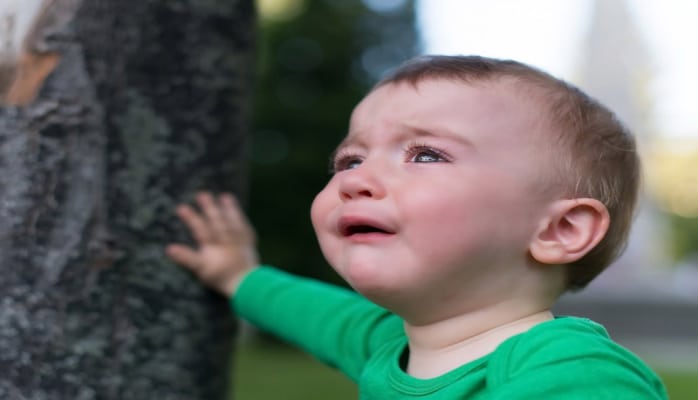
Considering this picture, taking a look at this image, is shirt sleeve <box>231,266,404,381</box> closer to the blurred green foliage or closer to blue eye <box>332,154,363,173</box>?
blue eye <box>332,154,363,173</box>

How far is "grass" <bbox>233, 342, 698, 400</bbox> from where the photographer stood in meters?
7.20

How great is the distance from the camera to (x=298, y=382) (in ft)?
26.1

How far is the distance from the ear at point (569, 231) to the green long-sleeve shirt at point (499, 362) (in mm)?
125

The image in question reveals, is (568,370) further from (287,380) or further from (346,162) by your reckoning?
(287,380)

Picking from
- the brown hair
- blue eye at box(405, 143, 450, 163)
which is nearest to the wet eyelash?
blue eye at box(405, 143, 450, 163)

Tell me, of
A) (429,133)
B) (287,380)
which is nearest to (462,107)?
(429,133)

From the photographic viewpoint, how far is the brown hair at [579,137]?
5.64 feet

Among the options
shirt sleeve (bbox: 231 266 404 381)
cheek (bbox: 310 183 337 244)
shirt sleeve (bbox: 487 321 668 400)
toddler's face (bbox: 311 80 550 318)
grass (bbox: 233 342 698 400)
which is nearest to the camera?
shirt sleeve (bbox: 487 321 668 400)

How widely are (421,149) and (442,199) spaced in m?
0.12

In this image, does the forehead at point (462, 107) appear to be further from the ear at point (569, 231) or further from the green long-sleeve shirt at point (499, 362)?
the green long-sleeve shirt at point (499, 362)

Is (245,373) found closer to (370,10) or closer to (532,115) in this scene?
(370,10)

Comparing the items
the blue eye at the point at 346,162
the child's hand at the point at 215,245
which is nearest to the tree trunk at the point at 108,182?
the child's hand at the point at 215,245

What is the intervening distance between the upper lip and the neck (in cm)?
23

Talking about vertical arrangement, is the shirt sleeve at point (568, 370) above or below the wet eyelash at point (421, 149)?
below
